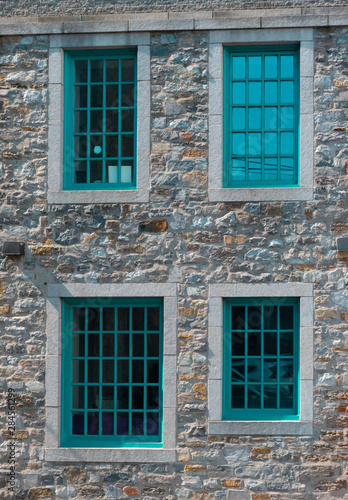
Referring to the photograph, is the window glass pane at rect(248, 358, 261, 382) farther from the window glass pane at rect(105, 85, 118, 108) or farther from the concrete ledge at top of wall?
the concrete ledge at top of wall

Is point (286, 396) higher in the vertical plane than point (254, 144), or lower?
lower

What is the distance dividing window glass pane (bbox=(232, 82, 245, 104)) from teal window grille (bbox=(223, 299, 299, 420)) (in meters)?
2.41

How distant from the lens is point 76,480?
288 inches

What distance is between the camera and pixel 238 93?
25.1 feet

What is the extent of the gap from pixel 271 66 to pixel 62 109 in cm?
259

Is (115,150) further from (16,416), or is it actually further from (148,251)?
(16,416)

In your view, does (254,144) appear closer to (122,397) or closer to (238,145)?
(238,145)

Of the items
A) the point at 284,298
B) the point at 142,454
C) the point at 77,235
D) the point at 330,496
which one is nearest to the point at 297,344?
the point at 284,298

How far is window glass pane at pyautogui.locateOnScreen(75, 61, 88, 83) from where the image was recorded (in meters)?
7.82

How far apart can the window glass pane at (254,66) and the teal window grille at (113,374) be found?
2.98 m

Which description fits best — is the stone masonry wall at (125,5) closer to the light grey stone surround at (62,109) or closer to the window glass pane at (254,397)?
the light grey stone surround at (62,109)

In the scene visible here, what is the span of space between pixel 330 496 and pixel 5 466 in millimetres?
3751

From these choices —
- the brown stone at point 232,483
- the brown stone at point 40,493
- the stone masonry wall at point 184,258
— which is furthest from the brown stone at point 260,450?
the brown stone at point 40,493

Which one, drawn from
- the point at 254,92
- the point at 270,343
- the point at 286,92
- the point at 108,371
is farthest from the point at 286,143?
the point at 108,371
